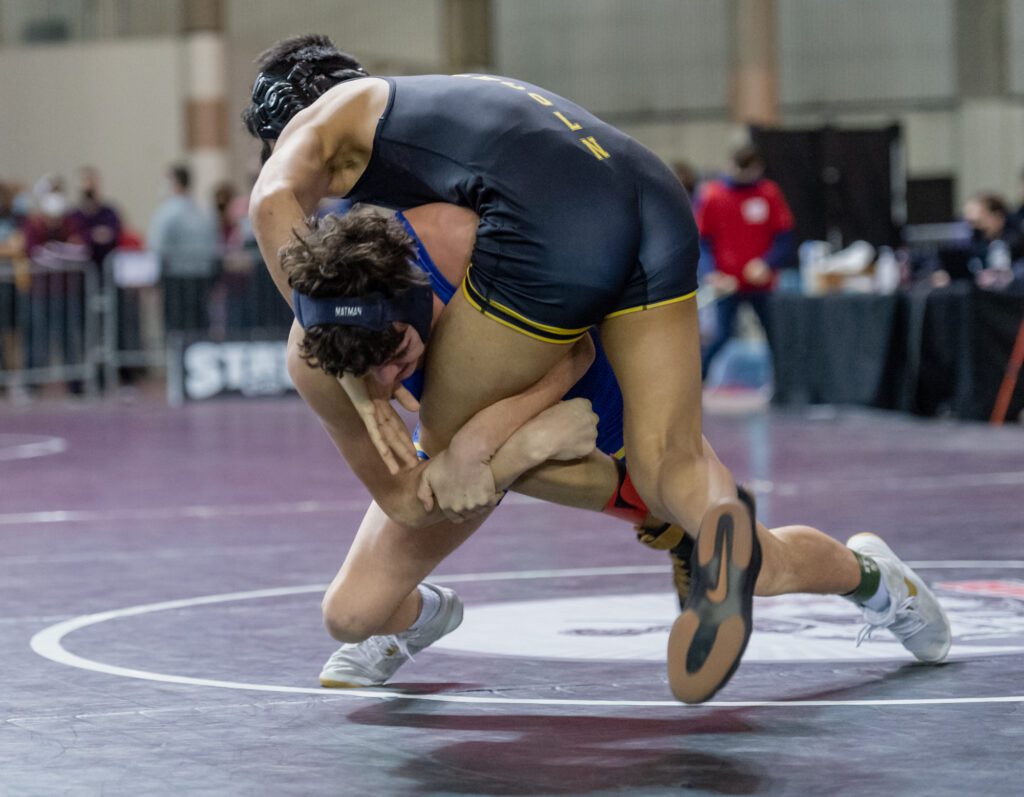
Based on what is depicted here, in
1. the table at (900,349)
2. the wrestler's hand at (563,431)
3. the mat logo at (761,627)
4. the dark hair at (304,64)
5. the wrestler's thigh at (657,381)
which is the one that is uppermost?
the dark hair at (304,64)

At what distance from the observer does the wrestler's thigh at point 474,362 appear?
316cm

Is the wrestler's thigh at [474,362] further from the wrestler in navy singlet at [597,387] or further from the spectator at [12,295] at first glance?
the spectator at [12,295]

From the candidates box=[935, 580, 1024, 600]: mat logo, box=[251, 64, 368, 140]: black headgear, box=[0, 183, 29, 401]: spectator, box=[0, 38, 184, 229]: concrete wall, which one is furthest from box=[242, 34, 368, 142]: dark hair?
box=[0, 38, 184, 229]: concrete wall

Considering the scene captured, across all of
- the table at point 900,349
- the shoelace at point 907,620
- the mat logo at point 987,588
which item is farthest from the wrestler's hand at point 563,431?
the table at point 900,349

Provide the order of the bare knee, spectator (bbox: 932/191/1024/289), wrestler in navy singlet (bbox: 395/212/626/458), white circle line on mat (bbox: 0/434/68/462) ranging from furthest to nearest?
spectator (bbox: 932/191/1024/289) < white circle line on mat (bbox: 0/434/68/462) < the bare knee < wrestler in navy singlet (bbox: 395/212/626/458)

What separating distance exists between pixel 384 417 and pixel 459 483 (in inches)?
7.0

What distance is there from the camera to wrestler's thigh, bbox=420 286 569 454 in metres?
3.16

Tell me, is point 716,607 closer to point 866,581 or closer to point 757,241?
point 866,581

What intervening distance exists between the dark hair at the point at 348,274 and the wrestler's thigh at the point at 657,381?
39 centimetres

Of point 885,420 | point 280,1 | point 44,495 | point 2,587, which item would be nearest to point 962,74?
point 280,1

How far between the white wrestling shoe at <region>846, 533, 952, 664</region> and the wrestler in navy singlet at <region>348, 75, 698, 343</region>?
72 centimetres

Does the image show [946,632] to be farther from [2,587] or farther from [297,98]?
[2,587]

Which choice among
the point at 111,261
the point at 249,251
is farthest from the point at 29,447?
the point at 249,251

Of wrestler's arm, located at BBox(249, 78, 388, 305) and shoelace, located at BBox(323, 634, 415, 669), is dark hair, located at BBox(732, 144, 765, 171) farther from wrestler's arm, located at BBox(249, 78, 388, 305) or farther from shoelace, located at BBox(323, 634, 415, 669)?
wrestler's arm, located at BBox(249, 78, 388, 305)
